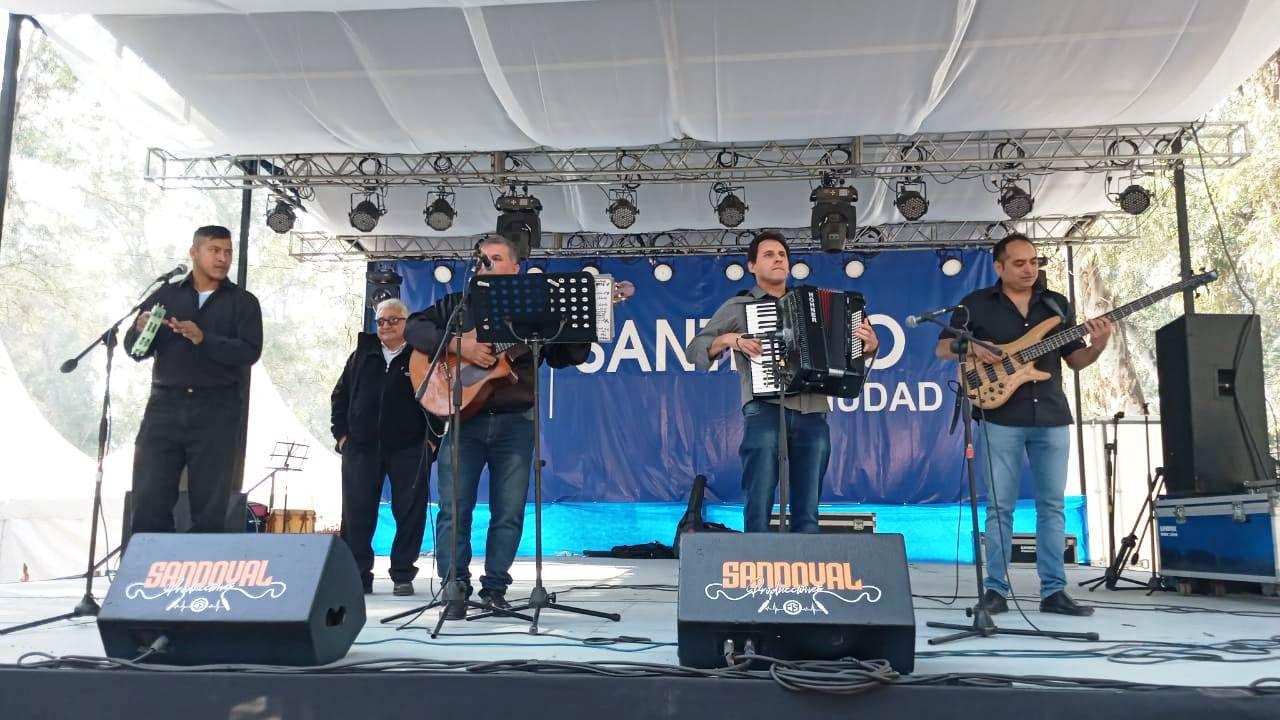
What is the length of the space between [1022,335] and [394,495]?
3.88 metres

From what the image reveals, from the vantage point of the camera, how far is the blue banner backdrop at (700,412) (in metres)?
10.5

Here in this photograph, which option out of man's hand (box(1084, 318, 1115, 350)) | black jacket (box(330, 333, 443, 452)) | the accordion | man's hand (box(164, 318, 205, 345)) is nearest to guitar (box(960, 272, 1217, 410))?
man's hand (box(1084, 318, 1115, 350))

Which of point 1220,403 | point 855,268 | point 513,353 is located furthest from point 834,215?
point 513,353

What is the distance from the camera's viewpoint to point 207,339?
434 cm

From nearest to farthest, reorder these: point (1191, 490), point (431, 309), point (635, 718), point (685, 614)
→ point (635, 718)
point (685, 614)
point (431, 309)
point (1191, 490)

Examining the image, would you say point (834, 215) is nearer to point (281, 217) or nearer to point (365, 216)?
point (365, 216)

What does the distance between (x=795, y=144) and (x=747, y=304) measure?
470cm

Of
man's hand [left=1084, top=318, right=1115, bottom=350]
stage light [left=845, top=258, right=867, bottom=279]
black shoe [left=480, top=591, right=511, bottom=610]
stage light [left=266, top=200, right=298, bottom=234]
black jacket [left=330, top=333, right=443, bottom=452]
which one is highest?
stage light [left=266, top=200, right=298, bottom=234]

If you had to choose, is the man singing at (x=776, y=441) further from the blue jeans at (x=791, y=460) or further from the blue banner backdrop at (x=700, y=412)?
the blue banner backdrop at (x=700, y=412)

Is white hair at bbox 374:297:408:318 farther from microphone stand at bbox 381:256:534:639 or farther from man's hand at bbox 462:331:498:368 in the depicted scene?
microphone stand at bbox 381:256:534:639

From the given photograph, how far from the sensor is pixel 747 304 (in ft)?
14.5

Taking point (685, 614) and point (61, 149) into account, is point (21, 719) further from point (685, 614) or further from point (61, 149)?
point (61, 149)

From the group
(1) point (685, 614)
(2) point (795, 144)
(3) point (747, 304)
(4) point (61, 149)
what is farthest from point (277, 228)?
(4) point (61, 149)

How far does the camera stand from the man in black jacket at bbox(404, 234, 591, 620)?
4.15 metres
